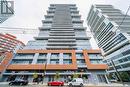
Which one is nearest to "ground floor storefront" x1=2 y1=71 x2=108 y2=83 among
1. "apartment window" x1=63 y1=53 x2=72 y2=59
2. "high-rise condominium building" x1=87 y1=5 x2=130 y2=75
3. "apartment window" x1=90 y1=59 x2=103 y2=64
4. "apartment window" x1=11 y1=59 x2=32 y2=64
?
"apartment window" x1=90 y1=59 x2=103 y2=64

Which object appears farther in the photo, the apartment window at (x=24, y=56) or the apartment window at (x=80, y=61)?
the apartment window at (x=24, y=56)

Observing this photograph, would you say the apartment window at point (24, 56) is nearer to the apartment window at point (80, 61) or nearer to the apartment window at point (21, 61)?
the apartment window at point (21, 61)

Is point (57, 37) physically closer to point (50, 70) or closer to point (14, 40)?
point (50, 70)

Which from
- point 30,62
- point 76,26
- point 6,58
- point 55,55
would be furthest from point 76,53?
point 76,26

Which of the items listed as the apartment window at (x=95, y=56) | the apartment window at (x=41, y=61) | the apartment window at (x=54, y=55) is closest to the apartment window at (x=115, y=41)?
the apartment window at (x=95, y=56)

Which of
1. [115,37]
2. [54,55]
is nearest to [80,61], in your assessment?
[54,55]

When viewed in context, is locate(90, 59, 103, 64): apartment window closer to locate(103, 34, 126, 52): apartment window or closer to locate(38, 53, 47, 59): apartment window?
locate(38, 53, 47, 59): apartment window

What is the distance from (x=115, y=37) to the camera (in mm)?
96562

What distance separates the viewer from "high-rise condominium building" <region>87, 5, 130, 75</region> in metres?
80.1

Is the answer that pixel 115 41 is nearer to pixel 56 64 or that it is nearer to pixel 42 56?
pixel 42 56

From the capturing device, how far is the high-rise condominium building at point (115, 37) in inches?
3153

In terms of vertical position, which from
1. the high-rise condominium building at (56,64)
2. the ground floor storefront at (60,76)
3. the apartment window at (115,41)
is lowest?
the ground floor storefront at (60,76)

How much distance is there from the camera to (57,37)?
95750 millimetres

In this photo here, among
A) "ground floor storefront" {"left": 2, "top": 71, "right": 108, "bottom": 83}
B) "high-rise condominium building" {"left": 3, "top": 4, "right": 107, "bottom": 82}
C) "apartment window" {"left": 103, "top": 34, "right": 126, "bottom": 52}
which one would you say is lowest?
"ground floor storefront" {"left": 2, "top": 71, "right": 108, "bottom": 83}
